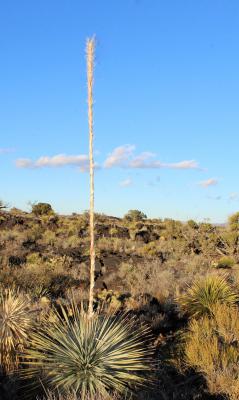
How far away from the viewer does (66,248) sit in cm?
2167

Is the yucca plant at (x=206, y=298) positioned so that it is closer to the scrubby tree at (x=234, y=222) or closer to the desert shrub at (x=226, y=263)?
the desert shrub at (x=226, y=263)

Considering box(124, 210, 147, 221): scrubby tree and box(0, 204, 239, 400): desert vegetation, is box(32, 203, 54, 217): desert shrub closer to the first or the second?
box(124, 210, 147, 221): scrubby tree

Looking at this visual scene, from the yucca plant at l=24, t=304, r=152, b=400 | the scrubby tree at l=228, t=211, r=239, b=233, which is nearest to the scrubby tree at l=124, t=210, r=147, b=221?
the scrubby tree at l=228, t=211, r=239, b=233

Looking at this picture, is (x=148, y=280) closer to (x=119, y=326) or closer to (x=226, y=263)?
(x=226, y=263)

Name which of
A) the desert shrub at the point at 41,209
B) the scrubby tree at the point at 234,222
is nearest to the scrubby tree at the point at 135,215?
the desert shrub at the point at 41,209

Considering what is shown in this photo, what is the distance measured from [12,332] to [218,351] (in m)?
2.96

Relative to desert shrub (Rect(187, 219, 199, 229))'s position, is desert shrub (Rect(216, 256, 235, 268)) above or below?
below

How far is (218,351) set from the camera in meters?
6.66

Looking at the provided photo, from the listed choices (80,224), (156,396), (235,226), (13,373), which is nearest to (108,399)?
(156,396)

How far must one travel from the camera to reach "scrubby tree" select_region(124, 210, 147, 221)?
4344 centimetres

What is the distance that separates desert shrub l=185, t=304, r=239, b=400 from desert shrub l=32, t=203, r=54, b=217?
3002 centimetres

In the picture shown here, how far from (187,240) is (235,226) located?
272 cm

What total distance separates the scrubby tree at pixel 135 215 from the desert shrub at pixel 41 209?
27.1 ft

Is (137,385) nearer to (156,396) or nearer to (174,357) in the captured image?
(156,396)
